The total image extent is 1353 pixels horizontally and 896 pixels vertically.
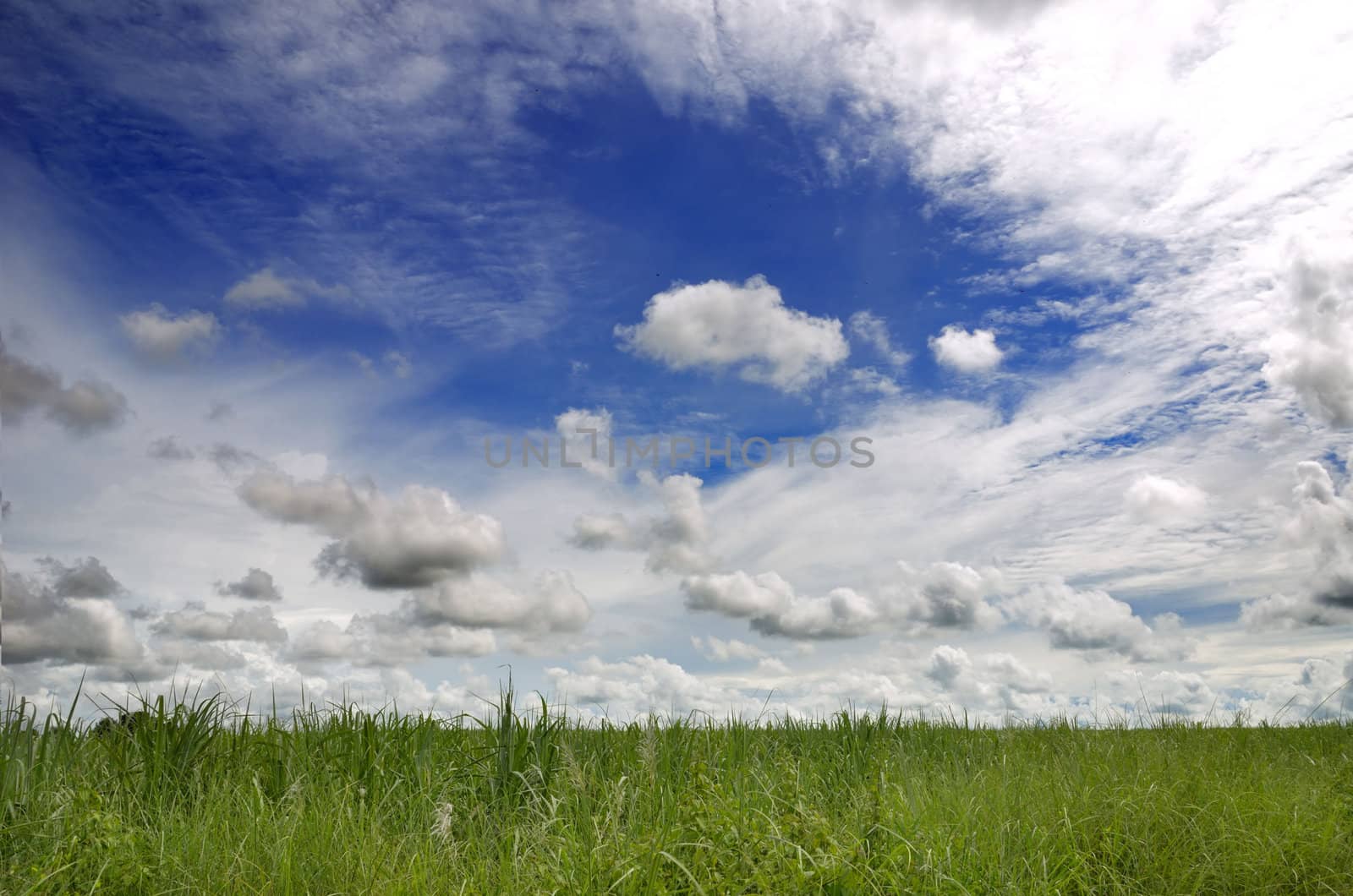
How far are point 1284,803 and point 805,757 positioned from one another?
14.5ft

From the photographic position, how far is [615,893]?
17.0 feet

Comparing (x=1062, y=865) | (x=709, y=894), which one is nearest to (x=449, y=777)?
(x=709, y=894)

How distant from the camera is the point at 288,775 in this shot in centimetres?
858

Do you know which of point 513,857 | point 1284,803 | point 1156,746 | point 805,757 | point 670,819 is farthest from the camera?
point 1156,746

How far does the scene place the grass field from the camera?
5.76m

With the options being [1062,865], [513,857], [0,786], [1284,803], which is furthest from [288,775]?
[1284,803]

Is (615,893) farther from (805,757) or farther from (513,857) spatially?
(805,757)

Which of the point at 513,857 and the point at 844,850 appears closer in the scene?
the point at 844,850

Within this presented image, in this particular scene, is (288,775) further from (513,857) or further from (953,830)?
(953,830)

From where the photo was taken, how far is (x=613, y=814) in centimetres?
671

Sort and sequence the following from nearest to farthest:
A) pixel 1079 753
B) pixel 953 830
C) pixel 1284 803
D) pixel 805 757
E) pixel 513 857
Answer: pixel 513 857 → pixel 953 830 → pixel 1284 803 → pixel 805 757 → pixel 1079 753

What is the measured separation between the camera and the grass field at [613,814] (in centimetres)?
576

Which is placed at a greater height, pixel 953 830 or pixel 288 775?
pixel 288 775

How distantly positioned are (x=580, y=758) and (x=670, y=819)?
214 centimetres
